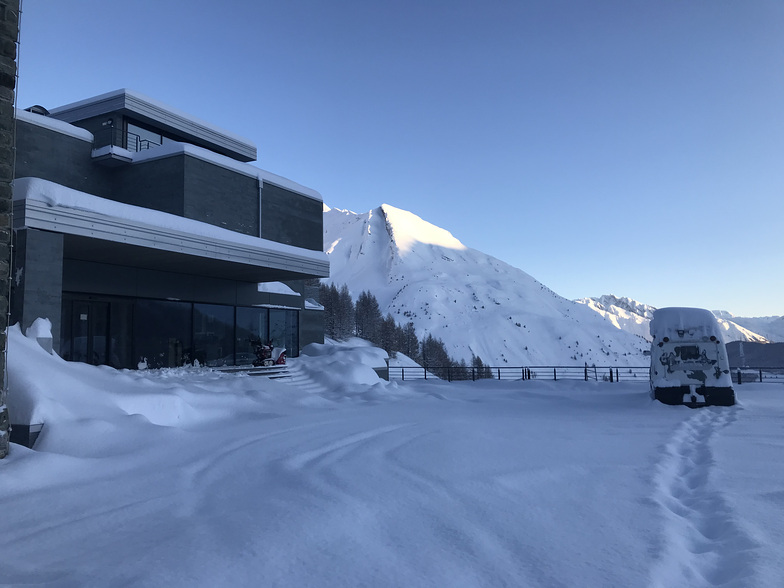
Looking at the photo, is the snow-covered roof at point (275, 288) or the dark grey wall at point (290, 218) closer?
the snow-covered roof at point (275, 288)

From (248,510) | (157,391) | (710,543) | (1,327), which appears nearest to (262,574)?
(248,510)

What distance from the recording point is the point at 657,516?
5.18 metres

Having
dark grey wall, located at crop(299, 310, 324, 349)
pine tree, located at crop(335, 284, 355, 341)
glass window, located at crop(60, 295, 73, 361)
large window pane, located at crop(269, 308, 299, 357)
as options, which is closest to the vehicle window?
large window pane, located at crop(269, 308, 299, 357)

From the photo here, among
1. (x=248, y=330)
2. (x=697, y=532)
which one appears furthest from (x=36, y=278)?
(x=697, y=532)

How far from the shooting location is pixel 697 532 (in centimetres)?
480

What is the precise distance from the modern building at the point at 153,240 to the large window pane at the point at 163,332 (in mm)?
38

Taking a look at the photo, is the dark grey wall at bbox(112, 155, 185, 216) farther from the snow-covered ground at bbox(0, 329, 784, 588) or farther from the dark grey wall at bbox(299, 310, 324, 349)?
the snow-covered ground at bbox(0, 329, 784, 588)

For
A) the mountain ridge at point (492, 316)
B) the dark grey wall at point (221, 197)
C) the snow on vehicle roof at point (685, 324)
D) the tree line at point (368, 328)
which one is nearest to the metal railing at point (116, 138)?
the dark grey wall at point (221, 197)

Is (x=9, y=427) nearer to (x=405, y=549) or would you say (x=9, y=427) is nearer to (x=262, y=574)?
(x=262, y=574)

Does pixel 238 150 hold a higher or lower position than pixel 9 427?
higher

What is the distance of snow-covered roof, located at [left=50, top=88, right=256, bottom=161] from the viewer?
22.0m

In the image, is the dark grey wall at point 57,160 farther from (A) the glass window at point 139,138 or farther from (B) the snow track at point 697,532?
(B) the snow track at point 697,532

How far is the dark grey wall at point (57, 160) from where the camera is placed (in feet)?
60.4

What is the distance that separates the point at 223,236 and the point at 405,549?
43.0 ft
